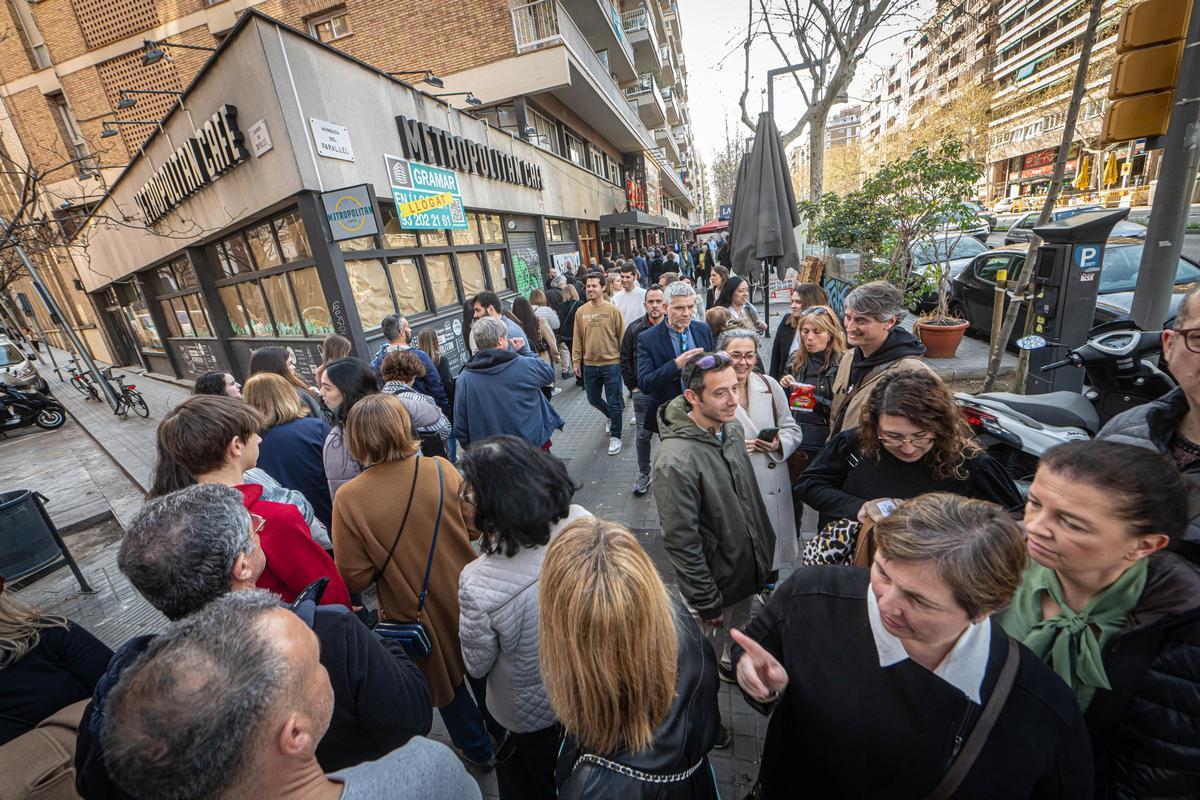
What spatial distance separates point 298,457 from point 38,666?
4.92 ft

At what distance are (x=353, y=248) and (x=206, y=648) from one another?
7.70 m

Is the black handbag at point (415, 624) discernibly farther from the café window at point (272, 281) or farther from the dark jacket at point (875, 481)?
the café window at point (272, 281)

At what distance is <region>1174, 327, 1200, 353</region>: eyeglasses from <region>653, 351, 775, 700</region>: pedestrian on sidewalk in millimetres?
1591

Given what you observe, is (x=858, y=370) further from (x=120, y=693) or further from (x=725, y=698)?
(x=120, y=693)

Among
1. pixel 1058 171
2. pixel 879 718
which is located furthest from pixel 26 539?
pixel 1058 171

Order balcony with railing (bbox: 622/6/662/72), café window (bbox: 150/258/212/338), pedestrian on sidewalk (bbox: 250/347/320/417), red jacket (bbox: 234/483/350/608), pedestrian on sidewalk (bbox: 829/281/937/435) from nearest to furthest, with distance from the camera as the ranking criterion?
red jacket (bbox: 234/483/350/608), pedestrian on sidewalk (bbox: 829/281/937/435), pedestrian on sidewalk (bbox: 250/347/320/417), café window (bbox: 150/258/212/338), balcony with railing (bbox: 622/6/662/72)

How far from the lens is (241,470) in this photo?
212 cm

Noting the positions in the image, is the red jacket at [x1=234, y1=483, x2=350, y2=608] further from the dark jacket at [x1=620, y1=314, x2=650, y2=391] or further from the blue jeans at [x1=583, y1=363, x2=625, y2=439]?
the blue jeans at [x1=583, y1=363, x2=625, y2=439]

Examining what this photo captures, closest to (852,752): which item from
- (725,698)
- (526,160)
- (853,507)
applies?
(853,507)

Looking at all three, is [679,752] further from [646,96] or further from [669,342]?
[646,96]

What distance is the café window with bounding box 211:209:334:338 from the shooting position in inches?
297

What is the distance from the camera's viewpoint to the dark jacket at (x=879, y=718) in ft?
3.49

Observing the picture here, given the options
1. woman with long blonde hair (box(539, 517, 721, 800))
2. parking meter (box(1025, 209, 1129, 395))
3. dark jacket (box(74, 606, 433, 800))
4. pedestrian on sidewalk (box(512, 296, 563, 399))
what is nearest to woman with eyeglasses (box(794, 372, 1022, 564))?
woman with long blonde hair (box(539, 517, 721, 800))

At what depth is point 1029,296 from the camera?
474 cm
